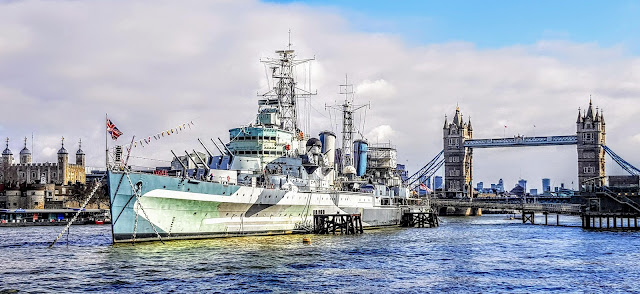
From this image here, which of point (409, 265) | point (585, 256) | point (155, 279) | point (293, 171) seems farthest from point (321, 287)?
point (293, 171)

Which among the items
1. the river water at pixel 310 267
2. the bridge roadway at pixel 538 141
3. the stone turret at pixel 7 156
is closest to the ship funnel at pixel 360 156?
the river water at pixel 310 267

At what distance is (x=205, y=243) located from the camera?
45094 mm

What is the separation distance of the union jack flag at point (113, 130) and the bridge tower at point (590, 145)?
158 m

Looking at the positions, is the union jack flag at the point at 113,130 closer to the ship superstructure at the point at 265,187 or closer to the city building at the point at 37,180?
A: the ship superstructure at the point at 265,187

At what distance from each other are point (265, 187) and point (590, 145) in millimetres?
148859

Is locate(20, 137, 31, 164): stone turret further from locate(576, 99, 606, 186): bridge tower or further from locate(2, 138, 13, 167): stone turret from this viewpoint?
locate(576, 99, 606, 186): bridge tower

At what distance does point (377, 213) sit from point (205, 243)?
31.6 m

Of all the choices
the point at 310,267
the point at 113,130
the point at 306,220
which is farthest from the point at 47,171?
the point at 310,267

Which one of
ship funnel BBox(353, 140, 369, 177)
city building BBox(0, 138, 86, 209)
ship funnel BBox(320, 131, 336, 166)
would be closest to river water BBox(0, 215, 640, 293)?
ship funnel BBox(320, 131, 336, 166)

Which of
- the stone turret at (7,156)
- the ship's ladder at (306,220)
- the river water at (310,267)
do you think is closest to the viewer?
the river water at (310,267)

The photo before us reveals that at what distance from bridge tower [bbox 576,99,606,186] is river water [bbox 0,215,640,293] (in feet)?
442

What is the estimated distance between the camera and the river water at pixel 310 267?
30.0 m

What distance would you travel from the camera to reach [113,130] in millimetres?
41000

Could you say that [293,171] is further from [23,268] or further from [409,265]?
[23,268]
